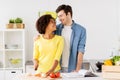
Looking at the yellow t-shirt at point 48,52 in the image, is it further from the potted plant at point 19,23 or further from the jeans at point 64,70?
the potted plant at point 19,23

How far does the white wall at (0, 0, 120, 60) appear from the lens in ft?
15.5

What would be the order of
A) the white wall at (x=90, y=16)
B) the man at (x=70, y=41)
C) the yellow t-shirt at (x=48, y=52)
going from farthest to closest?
1. the white wall at (x=90, y=16)
2. the man at (x=70, y=41)
3. the yellow t-shirt at (x=48, y=52)

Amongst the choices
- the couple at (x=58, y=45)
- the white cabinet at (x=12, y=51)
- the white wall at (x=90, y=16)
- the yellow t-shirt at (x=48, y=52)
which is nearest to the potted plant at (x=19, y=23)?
the white cabinet at (x=12, y=51)

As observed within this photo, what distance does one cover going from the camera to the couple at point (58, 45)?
8.37ft

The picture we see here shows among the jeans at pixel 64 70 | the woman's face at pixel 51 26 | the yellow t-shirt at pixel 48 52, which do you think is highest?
the woman's face at pixel 51 26

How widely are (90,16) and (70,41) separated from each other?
211 cm

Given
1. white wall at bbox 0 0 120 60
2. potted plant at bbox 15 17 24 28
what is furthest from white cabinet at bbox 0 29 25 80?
white wall at bbox 0 0 120 60

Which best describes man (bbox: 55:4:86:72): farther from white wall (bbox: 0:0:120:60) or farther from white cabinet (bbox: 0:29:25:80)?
white wall (bbox: 0:0:120:60)

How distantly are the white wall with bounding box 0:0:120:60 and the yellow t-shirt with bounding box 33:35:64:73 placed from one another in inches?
86.6

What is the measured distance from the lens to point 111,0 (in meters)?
4.72

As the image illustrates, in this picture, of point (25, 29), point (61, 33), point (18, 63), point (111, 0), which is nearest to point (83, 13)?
point (111, 0)

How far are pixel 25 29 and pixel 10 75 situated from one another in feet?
2.80

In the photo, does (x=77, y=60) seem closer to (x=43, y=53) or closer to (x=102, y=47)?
(x=43, y=53)

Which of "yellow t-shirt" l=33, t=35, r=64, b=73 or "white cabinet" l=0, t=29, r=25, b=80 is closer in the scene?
"yellow t-shirt" l=33, t=35, r=64, b=73
